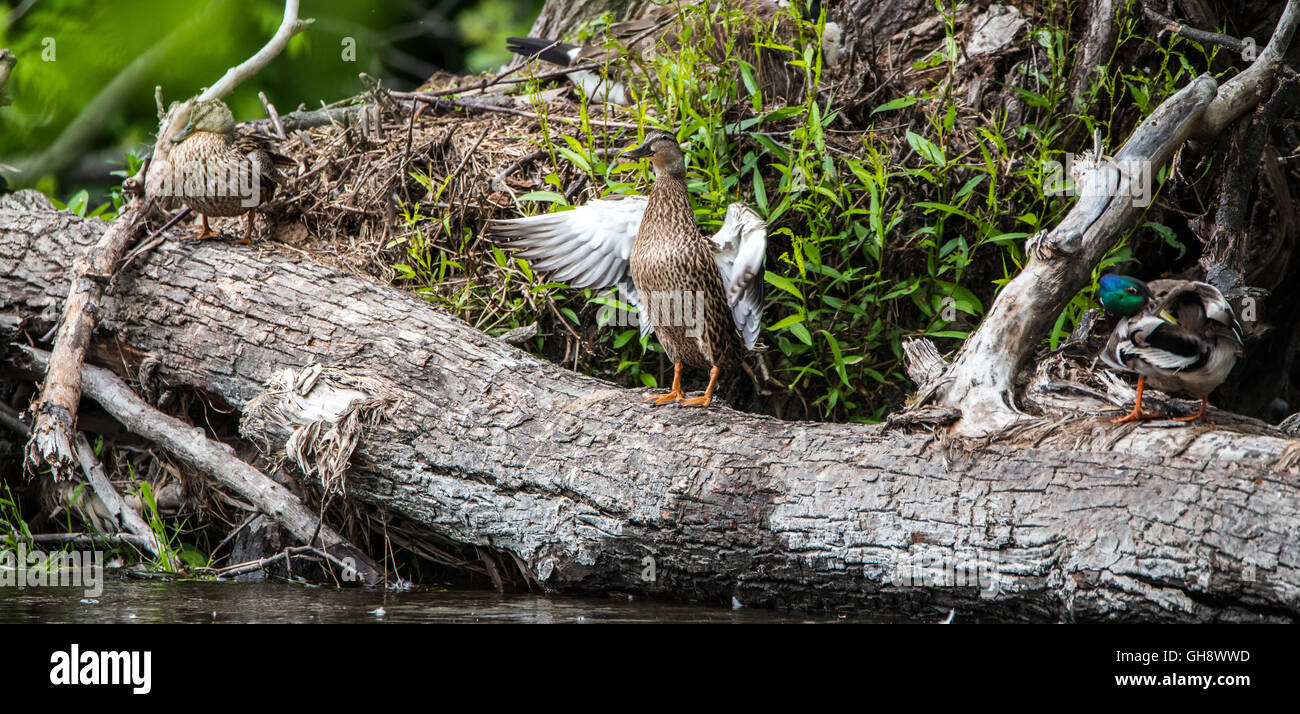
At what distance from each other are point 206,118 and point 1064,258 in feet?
11.0

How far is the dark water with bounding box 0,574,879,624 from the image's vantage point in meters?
2.78

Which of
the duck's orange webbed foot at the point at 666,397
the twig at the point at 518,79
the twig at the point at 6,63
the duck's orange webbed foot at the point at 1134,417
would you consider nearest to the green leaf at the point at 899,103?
the twig at the point at 518,79

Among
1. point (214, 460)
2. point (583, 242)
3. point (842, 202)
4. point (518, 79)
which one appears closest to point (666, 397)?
point (583, 242)

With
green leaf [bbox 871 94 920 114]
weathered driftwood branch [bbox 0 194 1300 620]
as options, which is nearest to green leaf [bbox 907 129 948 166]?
green leaf [bbox 871 94 920 114]

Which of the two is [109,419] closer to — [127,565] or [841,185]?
[127,565]

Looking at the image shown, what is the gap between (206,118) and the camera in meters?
4.12

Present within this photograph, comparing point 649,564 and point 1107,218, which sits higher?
point 1107,218

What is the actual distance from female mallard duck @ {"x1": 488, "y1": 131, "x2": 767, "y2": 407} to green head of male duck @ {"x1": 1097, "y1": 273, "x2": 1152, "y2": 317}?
1083 mm

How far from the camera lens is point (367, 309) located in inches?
152

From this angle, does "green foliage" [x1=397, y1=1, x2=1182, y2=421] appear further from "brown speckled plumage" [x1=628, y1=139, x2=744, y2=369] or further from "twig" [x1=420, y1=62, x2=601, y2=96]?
"twig" [x1=420, y1=62, x2=601, y2=96]

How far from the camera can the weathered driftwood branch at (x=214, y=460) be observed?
3529 mm

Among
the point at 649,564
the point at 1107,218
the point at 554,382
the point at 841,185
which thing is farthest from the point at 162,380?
the point at 1107,218

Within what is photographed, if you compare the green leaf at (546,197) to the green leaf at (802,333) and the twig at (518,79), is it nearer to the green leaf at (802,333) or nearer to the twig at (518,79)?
the twig at (518,79)
